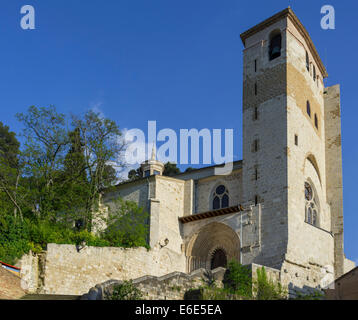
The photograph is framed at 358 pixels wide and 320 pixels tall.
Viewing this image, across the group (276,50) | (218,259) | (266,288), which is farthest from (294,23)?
(266,288)

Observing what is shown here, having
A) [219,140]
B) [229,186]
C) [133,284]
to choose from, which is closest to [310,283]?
[229,186]

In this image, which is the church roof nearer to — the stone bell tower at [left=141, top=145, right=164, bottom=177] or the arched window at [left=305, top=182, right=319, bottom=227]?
the arched window at [left=305, top=182, right=319, bottom=227]

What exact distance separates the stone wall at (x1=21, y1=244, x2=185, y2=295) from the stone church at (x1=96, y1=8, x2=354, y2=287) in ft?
7.57

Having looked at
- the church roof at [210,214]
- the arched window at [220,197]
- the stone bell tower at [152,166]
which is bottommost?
the church roof at [210,214]

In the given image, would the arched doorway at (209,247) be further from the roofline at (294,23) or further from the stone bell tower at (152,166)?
the roofline at (294,23)

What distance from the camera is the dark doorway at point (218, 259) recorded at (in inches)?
1275

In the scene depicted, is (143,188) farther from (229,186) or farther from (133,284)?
(133,284)

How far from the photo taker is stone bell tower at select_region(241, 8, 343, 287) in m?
29.4

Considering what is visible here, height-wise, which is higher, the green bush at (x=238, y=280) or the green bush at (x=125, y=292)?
the green bush at (x=238, y=280)

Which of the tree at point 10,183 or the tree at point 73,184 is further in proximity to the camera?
the tree at point 73,184

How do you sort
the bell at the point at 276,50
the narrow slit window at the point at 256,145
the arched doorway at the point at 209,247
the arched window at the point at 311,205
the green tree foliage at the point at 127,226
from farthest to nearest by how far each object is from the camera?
the bell at the point at 276,50 < the arched window at the point at 311,205 < the narrow slit window at the point at 256,145 < the arched doorway at the point at 209,247 < the green tree foliage at the point at 127,226

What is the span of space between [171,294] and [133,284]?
2115 mm

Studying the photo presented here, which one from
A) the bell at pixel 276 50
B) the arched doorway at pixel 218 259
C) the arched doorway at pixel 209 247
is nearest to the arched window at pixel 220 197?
the arched doorway at pixel 209 247

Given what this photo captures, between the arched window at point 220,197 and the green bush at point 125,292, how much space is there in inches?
602
